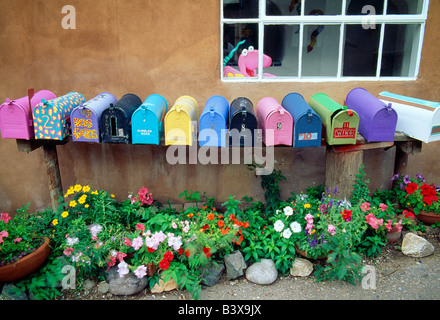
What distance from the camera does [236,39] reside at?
4121 millimetres

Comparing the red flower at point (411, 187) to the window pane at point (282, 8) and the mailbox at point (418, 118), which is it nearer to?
the mailbox at point (418, 118)

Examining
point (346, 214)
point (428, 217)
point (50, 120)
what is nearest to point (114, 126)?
point (50, 120)

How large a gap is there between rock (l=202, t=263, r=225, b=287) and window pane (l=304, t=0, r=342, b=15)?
296 centimetres

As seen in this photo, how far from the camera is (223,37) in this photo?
4082mm

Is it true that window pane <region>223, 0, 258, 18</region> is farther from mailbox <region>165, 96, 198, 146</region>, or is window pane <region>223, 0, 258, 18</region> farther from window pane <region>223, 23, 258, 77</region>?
mailbox <region>165, 96, 198, 146</region>

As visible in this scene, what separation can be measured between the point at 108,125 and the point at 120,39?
3.83 ft

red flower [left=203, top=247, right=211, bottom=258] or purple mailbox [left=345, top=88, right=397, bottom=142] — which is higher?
purple mailbox [left=345, top=88, right=397, bottom=142]

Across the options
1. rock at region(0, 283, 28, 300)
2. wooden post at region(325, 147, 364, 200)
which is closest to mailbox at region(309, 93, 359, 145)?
wooden post at region(325, 147, 364, 200)

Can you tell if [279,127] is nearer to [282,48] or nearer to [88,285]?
[282,48]

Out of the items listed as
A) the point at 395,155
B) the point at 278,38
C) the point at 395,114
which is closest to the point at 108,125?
the point at 278,38

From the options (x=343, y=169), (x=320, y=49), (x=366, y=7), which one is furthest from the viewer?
(x=320, y=49)

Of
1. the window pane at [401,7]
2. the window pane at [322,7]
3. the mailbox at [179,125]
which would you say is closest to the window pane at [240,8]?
the window pane at [322,7]

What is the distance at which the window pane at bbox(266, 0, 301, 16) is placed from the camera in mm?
4059

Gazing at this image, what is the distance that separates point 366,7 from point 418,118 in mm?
1556
